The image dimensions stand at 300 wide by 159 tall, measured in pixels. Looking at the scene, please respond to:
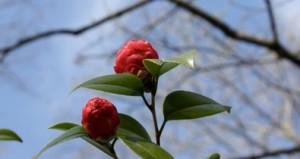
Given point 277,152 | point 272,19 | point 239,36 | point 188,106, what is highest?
point 188,106

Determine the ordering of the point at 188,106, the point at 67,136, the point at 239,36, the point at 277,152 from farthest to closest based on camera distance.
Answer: the point at 277,152 → the point at 239,36 → the point at 188,106 → the point at 67,136

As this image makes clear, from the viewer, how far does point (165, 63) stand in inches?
28.9

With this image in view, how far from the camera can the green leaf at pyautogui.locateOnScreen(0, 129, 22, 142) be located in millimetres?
720

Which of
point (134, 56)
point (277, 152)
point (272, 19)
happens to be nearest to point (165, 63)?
point (134, 56)

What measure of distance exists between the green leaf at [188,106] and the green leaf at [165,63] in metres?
0.05

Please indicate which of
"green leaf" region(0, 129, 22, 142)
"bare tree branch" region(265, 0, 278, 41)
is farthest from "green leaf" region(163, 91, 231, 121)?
"bare tree branch" region(265, 0, 278, 41)

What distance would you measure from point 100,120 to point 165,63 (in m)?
0.12

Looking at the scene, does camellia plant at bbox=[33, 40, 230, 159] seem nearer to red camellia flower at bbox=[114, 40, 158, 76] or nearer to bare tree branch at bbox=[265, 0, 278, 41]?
red camellia flower at bbox=[114, 40, 158, 76]

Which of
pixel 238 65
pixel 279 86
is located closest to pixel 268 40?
pixel 238 65

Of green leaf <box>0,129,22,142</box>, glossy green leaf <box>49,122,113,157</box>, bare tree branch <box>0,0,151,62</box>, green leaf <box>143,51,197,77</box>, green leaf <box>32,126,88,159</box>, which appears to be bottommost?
bare tree branch <box>0,0,151,62</box>

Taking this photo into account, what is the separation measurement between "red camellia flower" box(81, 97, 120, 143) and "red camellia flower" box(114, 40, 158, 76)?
70mm

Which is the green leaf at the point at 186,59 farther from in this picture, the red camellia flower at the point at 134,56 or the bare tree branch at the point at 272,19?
the bare tree branch at the point at 272,19

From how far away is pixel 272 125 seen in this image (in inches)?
170

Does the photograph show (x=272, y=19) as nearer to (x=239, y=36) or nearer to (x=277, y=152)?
(x=239, y=36)
